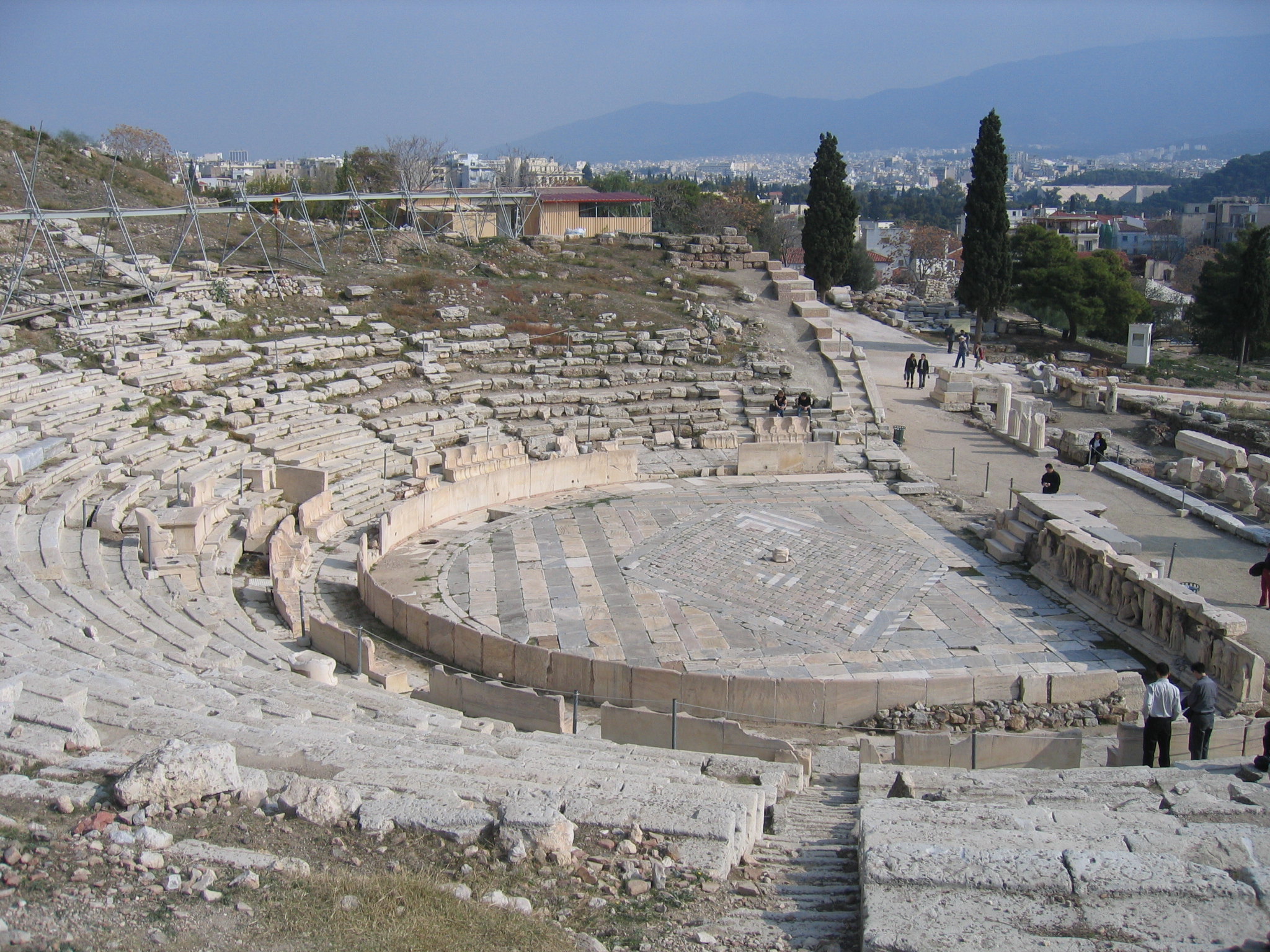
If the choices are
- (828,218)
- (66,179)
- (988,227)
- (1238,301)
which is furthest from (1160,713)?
(1238,301)

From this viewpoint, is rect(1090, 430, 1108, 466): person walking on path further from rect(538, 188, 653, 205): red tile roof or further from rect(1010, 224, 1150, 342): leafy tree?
rect(538, 188, 653, 205): red tile roof

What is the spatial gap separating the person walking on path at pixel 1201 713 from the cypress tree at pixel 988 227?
1126 inches

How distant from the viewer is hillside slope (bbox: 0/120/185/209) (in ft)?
98.6

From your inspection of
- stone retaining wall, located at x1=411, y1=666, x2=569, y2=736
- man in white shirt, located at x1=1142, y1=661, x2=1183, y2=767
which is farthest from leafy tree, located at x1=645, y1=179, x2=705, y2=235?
man in white shirt, located at x1=1142, y1=661, x2=1183, y2=767

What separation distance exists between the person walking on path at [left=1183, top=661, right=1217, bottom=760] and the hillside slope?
29620mm

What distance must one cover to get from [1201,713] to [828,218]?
31.1 metres

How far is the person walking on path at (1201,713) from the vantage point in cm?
1024

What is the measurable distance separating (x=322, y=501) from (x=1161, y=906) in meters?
14.6

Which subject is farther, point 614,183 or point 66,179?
point 614,183

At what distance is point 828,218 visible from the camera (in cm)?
3912

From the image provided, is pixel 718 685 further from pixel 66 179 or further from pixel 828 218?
pixel 828 218

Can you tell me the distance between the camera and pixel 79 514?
15.0 metres

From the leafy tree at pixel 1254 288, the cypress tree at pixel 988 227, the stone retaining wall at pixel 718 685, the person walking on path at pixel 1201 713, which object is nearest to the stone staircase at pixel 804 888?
the stone retaining wall at pixel 718 685

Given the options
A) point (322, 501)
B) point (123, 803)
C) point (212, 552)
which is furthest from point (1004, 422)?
point (123, 803)
